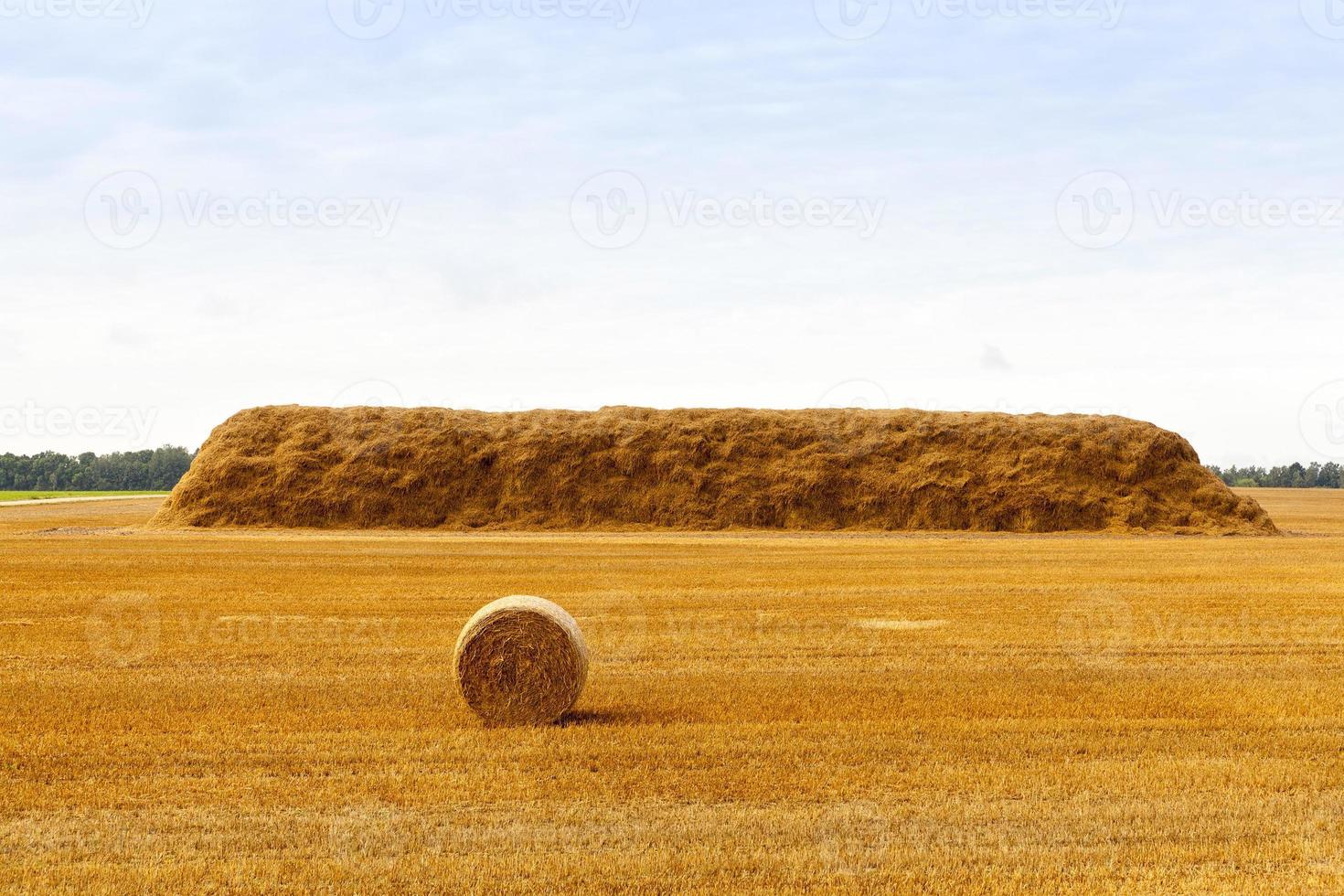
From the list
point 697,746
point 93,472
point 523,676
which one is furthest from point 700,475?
point 93,472

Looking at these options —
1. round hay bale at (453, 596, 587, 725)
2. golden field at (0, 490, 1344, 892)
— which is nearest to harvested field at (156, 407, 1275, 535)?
golden field at (0, 490, 1344, 892)

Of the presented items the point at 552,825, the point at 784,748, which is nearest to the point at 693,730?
the point at 784,748

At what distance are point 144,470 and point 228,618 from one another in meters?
116

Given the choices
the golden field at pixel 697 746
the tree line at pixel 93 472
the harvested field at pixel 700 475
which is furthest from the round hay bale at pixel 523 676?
the tree line at pixel 93 472

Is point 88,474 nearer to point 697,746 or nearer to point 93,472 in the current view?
point 93,472

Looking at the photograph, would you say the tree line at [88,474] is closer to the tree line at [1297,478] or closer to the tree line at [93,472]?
the tree line at [93,472]

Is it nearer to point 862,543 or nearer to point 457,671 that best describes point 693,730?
point 457,671

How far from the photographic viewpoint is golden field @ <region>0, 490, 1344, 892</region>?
7.38 m

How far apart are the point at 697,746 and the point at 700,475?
38.5m

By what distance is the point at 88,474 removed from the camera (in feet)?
406

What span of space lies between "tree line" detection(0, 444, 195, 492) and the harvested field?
79553mm

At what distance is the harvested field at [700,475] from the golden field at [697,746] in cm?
2562

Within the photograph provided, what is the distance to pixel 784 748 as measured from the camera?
10.1 m

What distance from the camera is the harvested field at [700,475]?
47125 mm
